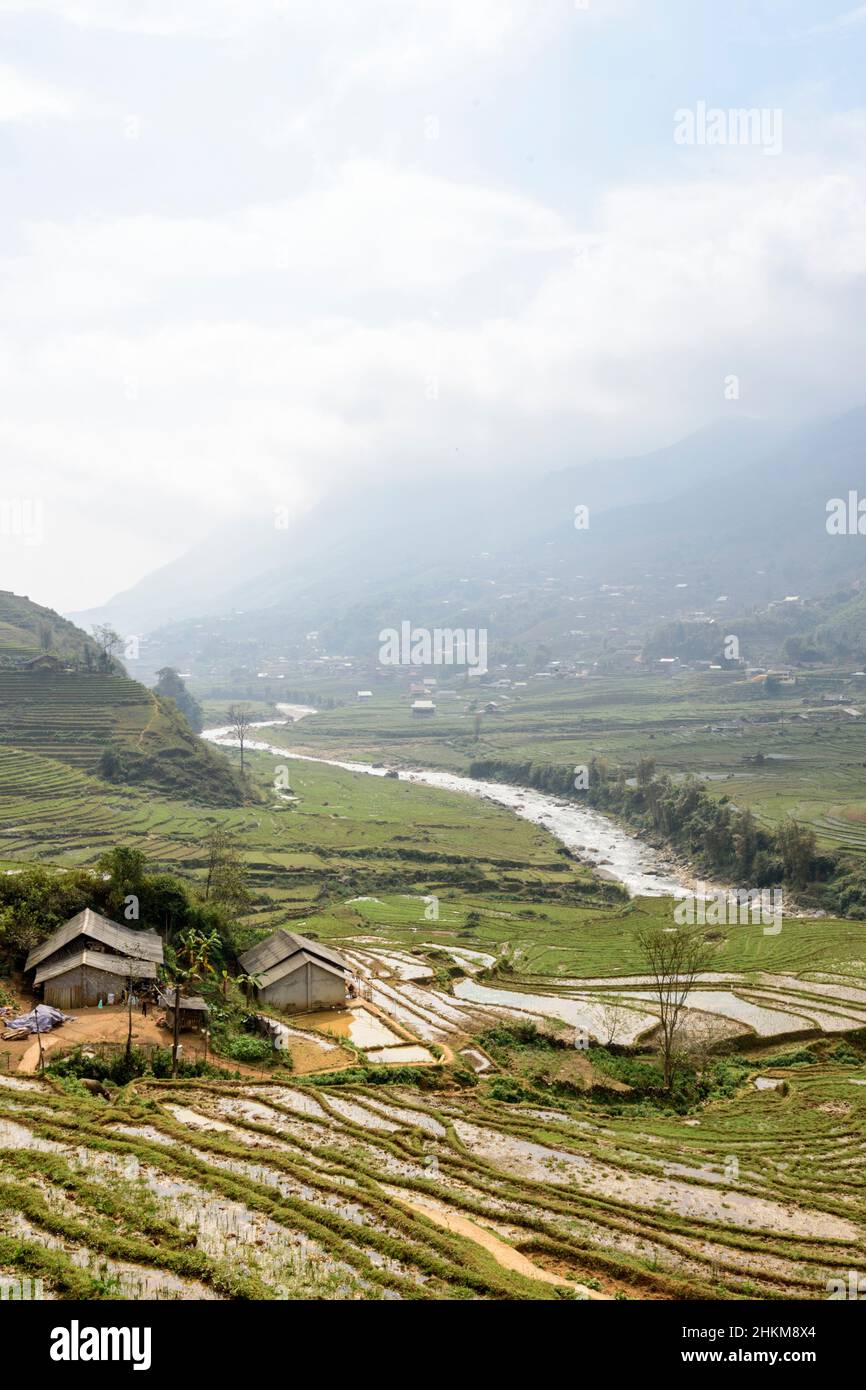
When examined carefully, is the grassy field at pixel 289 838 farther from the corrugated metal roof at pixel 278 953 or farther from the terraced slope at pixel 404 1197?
the terraced slope at pixel 404 1197

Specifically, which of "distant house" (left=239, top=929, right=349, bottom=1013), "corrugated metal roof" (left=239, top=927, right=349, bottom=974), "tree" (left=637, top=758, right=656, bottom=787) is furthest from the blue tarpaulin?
"tree" (left=637, top=758, right=656, bottom=787)

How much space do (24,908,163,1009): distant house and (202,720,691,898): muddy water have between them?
49366mm

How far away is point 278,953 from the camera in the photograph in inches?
1292

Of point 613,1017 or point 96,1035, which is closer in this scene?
point 96,1035

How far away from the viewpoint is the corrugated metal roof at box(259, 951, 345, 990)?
103 ft

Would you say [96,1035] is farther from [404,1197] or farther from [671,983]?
[671,983]

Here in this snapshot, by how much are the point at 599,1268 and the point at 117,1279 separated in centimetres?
777

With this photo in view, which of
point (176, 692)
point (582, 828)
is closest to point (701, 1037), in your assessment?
point (582, 828)

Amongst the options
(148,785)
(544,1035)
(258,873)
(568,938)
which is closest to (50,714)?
(148,785)

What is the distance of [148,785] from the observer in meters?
84.8

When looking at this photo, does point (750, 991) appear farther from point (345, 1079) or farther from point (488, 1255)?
point (488, 1255)

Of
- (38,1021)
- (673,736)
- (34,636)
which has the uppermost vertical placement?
(34,636)

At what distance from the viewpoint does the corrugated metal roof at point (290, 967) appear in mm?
31484

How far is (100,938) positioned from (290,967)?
24.1ft
